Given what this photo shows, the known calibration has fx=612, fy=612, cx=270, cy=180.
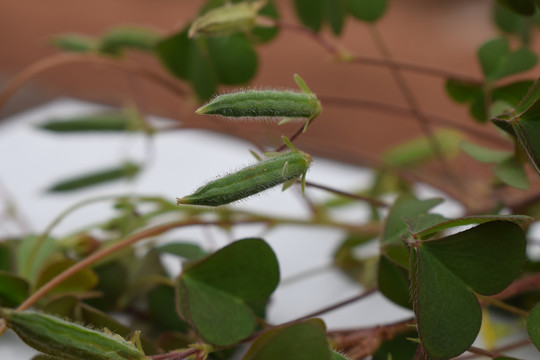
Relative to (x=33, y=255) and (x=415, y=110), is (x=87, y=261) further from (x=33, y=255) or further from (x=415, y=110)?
(x=415, y=110)

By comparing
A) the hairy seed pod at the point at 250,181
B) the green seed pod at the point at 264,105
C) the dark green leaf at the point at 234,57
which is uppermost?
the dark green leaf at the point at 234,57

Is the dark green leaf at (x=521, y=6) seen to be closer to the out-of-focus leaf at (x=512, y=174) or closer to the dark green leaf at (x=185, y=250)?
the out-of-focus leaf at (x=512, y=174)

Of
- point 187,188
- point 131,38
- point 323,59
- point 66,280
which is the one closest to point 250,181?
point 66,280

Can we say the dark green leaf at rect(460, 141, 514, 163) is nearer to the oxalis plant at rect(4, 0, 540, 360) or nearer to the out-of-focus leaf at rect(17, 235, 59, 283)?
the oxalis plant at rect(4, 0, 540, 360)

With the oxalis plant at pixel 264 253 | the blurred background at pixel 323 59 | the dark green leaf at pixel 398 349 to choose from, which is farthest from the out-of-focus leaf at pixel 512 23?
the blurred background at pixel 323 59

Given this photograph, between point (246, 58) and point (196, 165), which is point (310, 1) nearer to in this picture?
point (246, 58)

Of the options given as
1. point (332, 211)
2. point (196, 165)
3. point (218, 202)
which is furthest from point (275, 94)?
point (196, 165)

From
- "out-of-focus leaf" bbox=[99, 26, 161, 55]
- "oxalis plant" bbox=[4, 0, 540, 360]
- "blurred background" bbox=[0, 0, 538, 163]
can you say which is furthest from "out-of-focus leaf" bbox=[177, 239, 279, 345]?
"blurred background" bbox=[0, 0, 538, 163]
